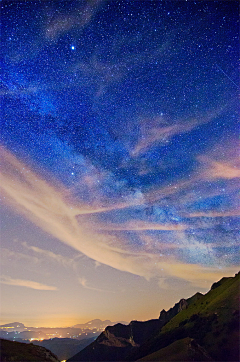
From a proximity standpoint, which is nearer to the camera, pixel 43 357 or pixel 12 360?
pixel 12 360

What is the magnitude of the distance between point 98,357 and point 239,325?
12552cm

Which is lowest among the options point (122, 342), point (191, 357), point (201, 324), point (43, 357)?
point (122, 342)

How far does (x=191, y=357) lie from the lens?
216ft

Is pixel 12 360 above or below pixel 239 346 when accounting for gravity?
below

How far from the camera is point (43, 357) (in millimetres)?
74375

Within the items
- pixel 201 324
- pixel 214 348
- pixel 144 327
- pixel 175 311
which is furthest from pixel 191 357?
pixel 144 327

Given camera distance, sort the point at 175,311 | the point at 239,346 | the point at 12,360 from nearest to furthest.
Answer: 1. the point at 12,360
2. the point at 239,346
3. the point at 175,311

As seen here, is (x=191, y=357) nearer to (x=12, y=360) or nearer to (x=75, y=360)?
(x=12, y=360)

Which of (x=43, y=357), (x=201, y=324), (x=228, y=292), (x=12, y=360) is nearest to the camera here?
(x=12, y=360)

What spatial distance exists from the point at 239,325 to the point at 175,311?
351 ft

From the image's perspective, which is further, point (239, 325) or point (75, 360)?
point (75, 360)

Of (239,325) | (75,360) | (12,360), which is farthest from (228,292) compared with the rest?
(75,360)

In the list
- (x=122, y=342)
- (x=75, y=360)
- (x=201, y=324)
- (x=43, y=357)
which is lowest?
(x=75, y=360)

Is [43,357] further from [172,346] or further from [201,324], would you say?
[201,324]
